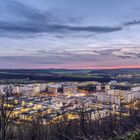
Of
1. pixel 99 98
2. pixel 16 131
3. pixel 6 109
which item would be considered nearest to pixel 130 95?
pixel 99 98

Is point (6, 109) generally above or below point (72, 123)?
above

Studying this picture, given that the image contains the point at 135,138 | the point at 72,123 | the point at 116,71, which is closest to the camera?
the point at 135,138

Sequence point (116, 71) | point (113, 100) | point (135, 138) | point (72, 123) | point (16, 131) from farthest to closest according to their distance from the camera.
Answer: point (116, 71) < point (113, 100) < point (16, 131) < point (72, 123) < point (135, 138)

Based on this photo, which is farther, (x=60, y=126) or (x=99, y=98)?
(x=99, y=98)

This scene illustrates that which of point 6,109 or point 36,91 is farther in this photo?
point 36,91

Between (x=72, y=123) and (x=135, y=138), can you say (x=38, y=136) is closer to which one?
(x=72, y=123)

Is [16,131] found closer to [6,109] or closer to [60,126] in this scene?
[60,126]

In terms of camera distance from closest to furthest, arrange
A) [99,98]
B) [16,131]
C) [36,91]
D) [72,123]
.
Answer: [72,123] → [16,131] → [99,98] → [36,91]

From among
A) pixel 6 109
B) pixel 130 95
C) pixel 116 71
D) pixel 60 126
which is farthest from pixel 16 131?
pixel 116 71

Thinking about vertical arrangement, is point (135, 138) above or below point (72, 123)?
above
